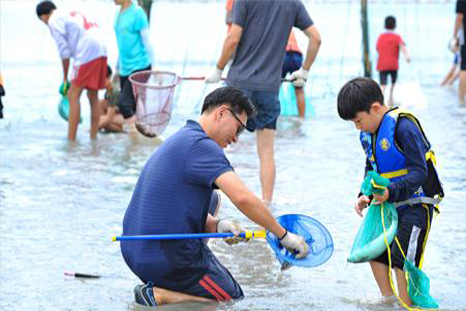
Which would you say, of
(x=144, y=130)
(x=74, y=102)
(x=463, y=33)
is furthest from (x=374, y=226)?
(x=463, y=33)

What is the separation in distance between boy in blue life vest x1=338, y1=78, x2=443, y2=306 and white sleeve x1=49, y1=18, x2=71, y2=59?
5.68m

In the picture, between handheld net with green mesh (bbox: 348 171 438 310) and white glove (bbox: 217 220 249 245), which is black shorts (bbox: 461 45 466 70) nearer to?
handheld net with green mesh (bbox: 348 171 438 310)

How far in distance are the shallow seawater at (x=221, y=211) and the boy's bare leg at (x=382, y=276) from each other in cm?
9

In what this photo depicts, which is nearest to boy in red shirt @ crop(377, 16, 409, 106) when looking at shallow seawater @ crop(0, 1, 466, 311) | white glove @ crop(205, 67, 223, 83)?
shallow seawater @ crop(0, 1, 466, 311)

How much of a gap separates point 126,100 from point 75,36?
2.77 feet

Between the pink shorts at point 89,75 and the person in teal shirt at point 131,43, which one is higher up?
the person in teal shirt at point 131,43

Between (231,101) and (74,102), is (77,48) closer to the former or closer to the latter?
(74,102)

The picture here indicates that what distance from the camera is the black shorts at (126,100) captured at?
9.91m

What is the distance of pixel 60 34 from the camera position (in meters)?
9.69

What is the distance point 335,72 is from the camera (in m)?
18.4

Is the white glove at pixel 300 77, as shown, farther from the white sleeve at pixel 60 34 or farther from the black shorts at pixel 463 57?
the black shorts at pixel 463 57

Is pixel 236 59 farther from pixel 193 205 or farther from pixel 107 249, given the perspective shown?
pixel 193 205

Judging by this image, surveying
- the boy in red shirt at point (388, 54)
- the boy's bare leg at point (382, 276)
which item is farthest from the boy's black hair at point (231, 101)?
the boy in red shirt at point (388, 54)

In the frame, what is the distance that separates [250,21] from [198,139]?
2.84m
